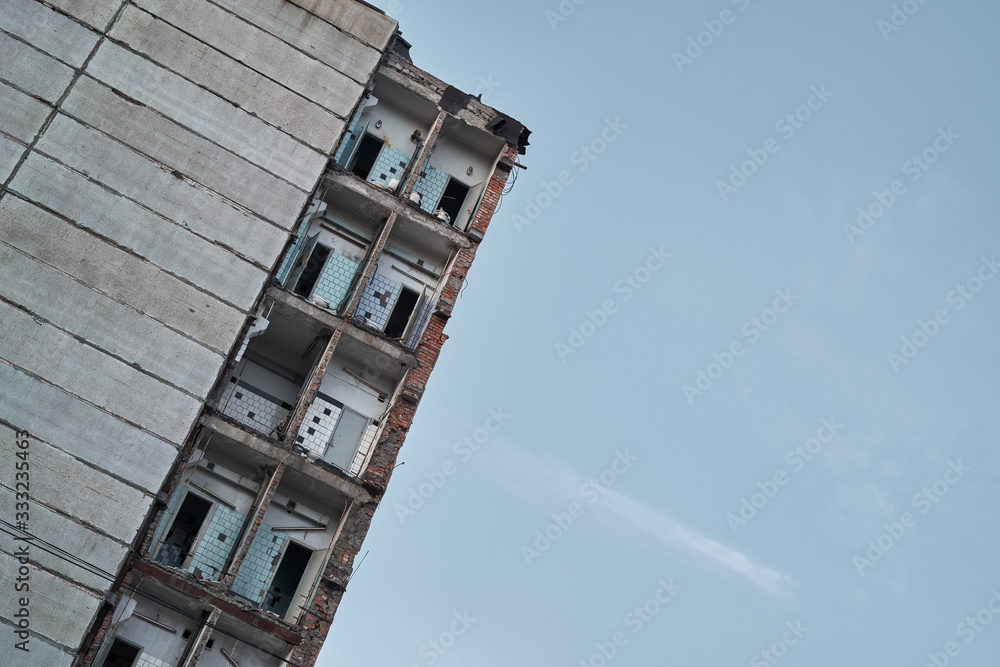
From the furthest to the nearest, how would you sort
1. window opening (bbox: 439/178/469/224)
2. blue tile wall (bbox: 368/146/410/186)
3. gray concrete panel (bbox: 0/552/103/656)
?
window opening (bbox: 439/178/469/224) → blue tile wall (bbox: 368/146/410/186) → gray concrete panel (bbox: 0/552/103/656)

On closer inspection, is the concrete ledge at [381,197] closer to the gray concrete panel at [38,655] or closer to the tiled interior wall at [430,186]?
the tiled interior wall at [430,186]

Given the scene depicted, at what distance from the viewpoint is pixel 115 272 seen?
29.7 m

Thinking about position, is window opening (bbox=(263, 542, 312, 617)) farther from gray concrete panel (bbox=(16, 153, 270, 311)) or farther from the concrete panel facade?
gray concrete panel (bbox=(16, 153, 270, 311))

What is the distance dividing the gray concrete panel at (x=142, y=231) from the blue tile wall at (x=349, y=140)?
16.0ft

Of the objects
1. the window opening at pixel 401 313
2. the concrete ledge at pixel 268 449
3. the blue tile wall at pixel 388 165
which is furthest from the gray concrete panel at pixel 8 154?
the window opening at pixel 401 313

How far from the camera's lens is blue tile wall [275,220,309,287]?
104ft

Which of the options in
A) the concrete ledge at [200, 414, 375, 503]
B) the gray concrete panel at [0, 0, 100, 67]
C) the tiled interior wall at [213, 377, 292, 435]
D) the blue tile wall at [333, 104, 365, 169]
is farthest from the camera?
the blue tile wall at [333, 104, 365, 169]

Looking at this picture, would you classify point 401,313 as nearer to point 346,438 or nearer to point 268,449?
point 346,438

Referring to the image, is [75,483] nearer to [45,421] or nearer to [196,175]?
[45,421]

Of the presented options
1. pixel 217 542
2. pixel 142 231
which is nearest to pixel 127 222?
pixel 142 231

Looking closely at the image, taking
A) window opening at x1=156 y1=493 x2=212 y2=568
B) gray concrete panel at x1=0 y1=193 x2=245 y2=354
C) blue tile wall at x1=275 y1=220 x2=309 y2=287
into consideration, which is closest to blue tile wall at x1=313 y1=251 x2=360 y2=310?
blue tile wall at x1=275 y1=220 x2=309 y2=287

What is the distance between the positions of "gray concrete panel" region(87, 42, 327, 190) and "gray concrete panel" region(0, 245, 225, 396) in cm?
519

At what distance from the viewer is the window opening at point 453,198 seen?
34500 mm

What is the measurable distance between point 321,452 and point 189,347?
4834mm
